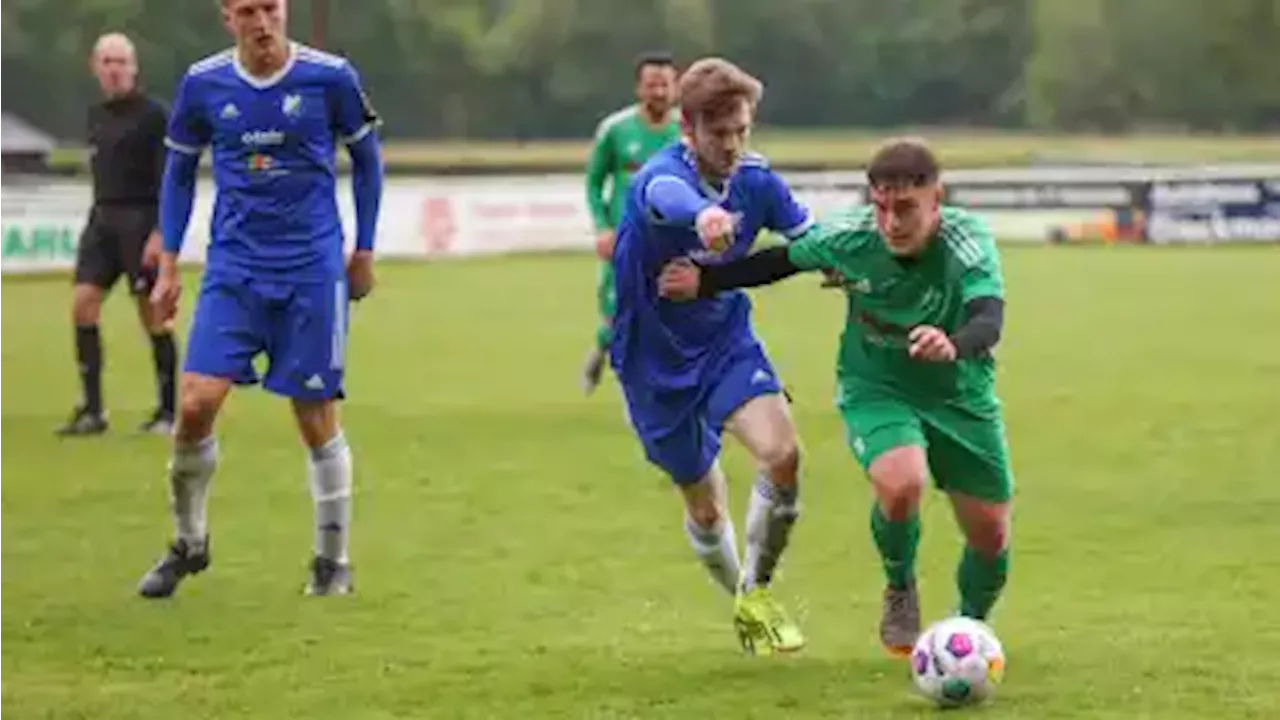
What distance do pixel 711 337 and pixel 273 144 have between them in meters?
1.94

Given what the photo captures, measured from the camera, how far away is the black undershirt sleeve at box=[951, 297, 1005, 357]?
776 cm

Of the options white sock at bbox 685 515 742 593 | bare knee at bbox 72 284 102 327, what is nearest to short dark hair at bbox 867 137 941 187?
white sock at bbox 685 515 742 593

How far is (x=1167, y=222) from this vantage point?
1642 inches

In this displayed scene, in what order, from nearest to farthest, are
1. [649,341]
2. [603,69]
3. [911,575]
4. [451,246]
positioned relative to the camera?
1. [911,575]
2. [649,341]
3. [451,246]
4. [603,69]

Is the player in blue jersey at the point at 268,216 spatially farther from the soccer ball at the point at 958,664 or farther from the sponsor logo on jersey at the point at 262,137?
the soccer ball at the point at 958,664

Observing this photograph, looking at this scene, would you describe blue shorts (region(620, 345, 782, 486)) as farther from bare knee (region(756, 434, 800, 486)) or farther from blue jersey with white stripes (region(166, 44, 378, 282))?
blue jersey with white stripes (region(166, 44, 378, 282))

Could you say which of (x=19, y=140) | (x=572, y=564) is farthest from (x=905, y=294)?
(x=19, y=140)

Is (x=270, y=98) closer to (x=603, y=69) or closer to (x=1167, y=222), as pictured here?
(x=1167, y=222)

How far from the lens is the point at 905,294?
824 centimetres

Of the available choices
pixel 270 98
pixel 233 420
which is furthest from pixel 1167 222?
pixel 270 98

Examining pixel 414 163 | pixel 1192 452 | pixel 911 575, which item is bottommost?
pixel 414 163

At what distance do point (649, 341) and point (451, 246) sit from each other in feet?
99.1

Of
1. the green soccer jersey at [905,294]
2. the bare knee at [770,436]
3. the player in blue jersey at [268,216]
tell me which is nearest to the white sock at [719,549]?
the bare knee at [770,436]

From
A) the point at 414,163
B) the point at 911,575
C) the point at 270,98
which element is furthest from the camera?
the point at 414,163
